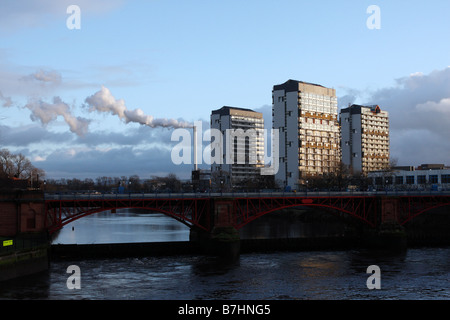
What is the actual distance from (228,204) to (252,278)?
22.9 m

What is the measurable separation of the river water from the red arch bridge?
697 cm

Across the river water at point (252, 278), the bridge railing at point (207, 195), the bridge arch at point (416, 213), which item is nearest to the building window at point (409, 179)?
the bridge railing at point (207, 195)

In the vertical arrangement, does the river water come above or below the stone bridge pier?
below

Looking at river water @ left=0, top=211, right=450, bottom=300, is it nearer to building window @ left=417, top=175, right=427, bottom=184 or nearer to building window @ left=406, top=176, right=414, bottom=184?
building window @ left=417, top=175, right=427, bottom=184

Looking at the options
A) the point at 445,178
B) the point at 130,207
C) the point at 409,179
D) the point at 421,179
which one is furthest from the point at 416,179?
the point at 130,207

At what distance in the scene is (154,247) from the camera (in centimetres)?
8412

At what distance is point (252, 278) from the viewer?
210 ft

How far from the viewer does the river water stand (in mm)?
54812

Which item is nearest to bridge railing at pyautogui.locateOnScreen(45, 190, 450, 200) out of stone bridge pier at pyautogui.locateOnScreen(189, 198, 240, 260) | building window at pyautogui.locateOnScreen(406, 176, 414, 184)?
stone bridge pier at pyautogui.locateOnScreen(189, 198, 240, 260)

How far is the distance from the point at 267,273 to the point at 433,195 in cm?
5023

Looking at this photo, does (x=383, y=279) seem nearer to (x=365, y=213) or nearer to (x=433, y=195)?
(x=365, y=213)

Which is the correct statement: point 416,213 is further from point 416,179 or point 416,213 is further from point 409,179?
point 409,179
